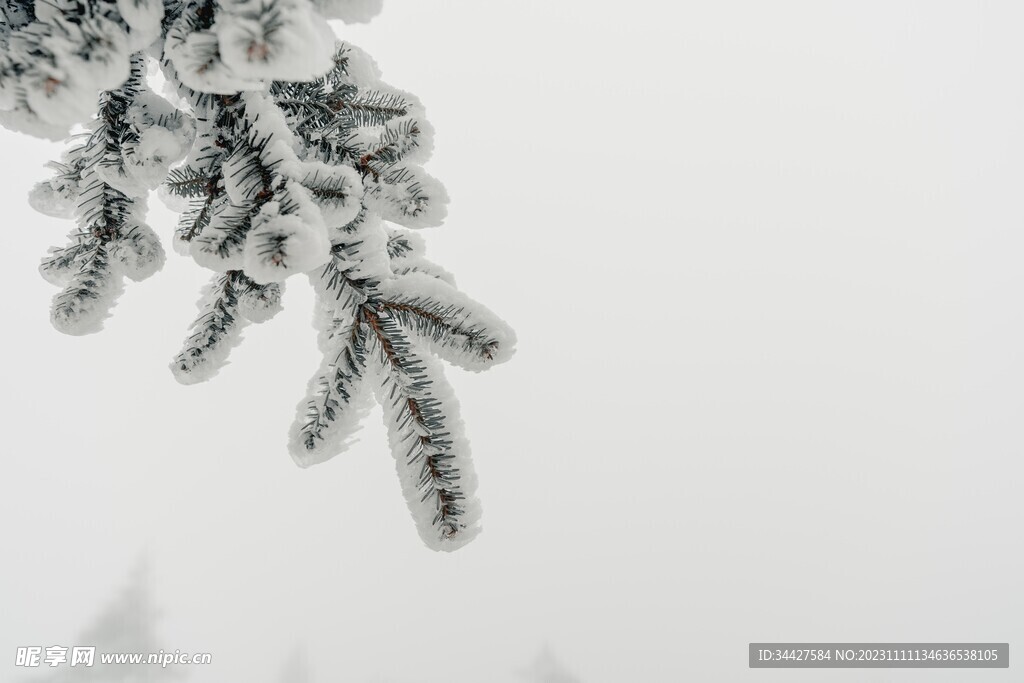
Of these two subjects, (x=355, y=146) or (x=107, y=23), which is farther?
(x=355, y=146)

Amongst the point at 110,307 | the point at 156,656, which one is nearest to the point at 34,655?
the point at 156,656

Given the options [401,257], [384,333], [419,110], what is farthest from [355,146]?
[384,333]

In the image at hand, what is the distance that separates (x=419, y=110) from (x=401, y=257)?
47 centimetres

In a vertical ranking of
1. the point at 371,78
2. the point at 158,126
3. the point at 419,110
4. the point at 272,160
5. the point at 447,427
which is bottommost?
the point at 447,427

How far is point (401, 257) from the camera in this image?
185 cm

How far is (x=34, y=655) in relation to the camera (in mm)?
14570

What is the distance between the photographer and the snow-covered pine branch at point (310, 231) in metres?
1.26

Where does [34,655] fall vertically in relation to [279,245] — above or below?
below

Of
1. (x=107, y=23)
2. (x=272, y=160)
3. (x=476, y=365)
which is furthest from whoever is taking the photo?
(x=476, y=365)

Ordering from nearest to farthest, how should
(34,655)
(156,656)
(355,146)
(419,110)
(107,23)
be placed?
1. (107,23)
2. (355,146)
3. (419,110)
4. (34,655)
5. (156,656)

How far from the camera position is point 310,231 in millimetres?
1120

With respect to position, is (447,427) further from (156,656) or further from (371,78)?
A: (156,656)

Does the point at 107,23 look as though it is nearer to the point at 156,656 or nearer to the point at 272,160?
the point at 272,160

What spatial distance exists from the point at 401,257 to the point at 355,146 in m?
0.41
